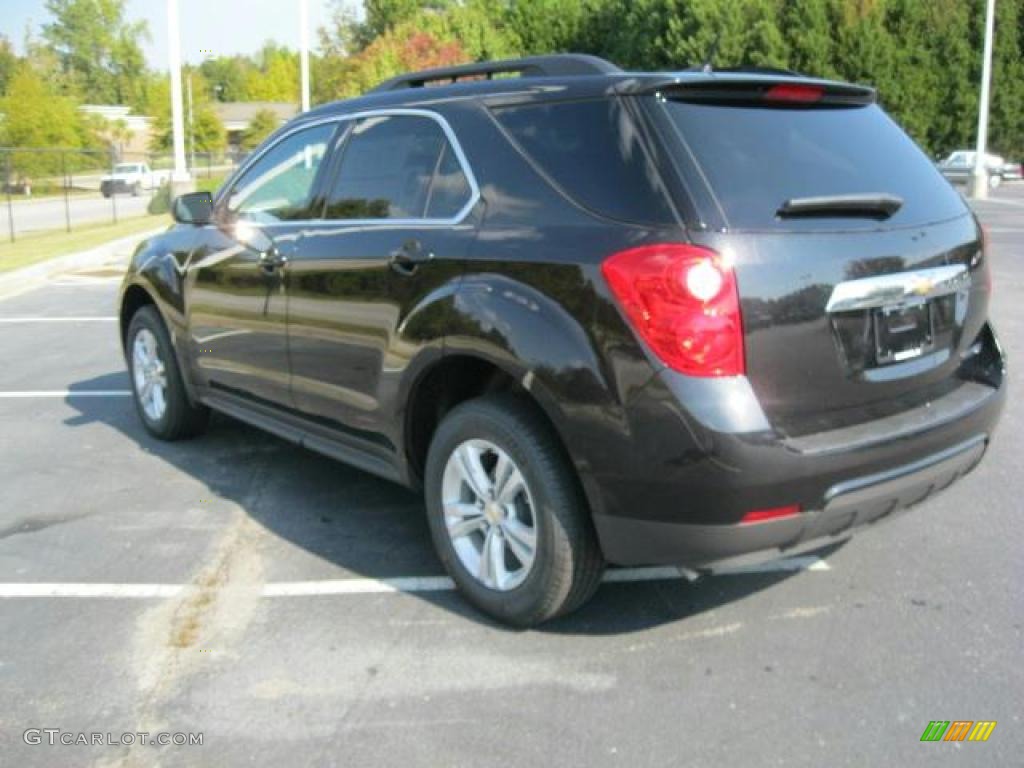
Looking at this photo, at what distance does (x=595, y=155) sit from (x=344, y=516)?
2.24 m

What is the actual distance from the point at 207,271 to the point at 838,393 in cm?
329

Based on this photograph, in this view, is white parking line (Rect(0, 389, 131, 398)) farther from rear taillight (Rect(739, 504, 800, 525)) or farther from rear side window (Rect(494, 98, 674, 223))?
rear taillight (Rect(739, 504, 800, 525))

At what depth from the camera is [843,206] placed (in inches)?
128

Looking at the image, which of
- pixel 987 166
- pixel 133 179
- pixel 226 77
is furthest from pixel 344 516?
pixel 226 77

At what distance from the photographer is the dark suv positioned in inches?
117

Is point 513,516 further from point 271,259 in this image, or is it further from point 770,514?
point 271,259

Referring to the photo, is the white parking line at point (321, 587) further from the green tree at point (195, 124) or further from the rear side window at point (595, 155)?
the green tree at point (195, 124)

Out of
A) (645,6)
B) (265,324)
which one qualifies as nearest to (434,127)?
(265,324)

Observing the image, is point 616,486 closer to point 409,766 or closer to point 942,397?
point 409,766

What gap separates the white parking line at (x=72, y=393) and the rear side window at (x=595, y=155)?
483cm

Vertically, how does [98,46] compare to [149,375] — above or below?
above

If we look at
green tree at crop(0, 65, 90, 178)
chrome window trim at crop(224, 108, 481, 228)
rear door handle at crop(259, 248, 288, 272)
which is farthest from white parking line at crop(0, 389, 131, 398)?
green tree at crop(0, 65, 90, 178)

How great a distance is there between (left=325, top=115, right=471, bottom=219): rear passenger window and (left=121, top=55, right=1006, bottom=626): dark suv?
0.01 meters

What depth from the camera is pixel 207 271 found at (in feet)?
16.9
